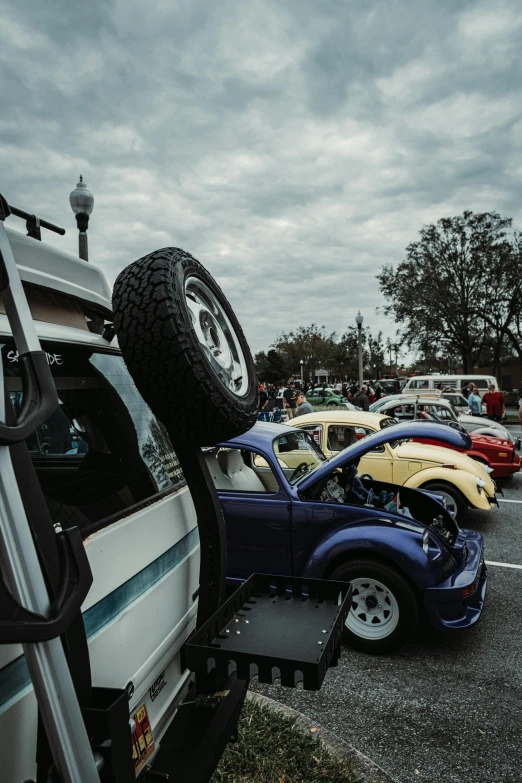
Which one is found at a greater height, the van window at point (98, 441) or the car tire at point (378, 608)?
the van window at point (98, 441)

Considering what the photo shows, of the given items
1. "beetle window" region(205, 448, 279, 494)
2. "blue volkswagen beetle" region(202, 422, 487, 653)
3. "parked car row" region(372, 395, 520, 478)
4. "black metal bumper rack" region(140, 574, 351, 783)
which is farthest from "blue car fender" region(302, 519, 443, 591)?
"parked car row" region(372, 395, 520, 478)

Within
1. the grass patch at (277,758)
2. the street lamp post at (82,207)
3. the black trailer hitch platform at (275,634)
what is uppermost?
the street lamp post at (82,207)

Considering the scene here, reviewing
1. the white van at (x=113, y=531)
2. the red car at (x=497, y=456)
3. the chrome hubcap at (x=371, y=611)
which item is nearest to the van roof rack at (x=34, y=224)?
the white van at (x=113, y=531)

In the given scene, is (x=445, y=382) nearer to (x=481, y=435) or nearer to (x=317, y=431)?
(x=481, y=435)

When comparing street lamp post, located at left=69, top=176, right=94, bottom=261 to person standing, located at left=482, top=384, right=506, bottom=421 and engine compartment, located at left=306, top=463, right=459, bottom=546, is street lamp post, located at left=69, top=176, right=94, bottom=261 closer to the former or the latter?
engine compartment, located at left=306, top=463, right=459, bottom=546

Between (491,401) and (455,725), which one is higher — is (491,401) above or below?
above

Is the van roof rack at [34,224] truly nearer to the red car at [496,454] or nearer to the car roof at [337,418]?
the car roof at [337,418]

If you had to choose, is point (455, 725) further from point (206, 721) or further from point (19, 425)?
point (19, 425)

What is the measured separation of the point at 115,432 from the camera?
7.06 feet

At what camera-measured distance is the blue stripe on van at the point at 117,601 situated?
3.79 ft

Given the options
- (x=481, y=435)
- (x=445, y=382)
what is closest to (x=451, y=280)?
(x=445, y=382)

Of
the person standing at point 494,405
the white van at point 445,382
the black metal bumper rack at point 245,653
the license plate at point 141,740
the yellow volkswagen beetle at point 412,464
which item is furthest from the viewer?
the white van at point 445,382

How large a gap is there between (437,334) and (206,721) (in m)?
35.1

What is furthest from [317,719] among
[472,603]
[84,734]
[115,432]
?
[84,734]
